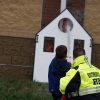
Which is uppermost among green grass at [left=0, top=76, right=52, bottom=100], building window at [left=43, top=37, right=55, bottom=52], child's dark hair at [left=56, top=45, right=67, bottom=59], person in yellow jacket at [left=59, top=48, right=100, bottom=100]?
building window at [left=43, top=37, right=55, bottom=52]

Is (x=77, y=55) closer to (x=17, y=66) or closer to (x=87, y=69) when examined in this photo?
(x=87, y=69)

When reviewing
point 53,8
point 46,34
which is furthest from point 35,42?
point 53,8

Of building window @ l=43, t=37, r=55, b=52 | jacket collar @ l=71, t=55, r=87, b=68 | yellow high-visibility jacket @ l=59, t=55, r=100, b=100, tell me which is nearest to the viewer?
yellow high-visibility jacket @ l=59, t=55, r=100, b=100

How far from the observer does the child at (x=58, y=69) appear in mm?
8954

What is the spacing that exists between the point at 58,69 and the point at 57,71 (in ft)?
0.14

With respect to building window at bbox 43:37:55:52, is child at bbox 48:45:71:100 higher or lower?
lower

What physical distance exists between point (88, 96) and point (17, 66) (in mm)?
9236

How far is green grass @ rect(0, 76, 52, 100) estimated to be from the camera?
12.9m

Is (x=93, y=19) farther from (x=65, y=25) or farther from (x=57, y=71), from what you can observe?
(x=57, y=71)

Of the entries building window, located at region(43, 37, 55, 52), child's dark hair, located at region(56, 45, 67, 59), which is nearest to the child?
child's dark hair, located at region(56, 45, 67, 59)

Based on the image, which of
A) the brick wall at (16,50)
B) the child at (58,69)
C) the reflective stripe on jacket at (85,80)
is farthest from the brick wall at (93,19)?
the reflective stripe on jacket at (85,80)

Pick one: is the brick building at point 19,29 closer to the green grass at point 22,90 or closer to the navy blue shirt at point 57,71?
the green grass at point 22,90

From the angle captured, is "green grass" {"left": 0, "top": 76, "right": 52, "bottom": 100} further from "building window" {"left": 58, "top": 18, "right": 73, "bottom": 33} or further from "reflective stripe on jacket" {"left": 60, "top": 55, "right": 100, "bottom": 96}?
"reflective stripe on jacket" {"left": 60, "top": 55, "right": 100, "bottom": 96}

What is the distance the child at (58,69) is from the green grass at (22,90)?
364cm
